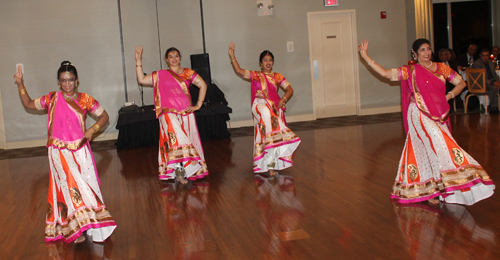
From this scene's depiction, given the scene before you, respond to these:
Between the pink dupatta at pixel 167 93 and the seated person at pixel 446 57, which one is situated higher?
the seated person at pixel 446 57

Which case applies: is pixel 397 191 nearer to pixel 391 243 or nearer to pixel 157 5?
pixel 391 243

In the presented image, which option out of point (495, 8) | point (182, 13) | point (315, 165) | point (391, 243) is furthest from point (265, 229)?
point (495, 8)

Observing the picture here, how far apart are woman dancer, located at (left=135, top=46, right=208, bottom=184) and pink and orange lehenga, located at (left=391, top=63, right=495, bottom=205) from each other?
221 cm

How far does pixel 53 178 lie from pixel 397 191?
8.69 ft

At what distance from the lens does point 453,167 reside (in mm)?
3512

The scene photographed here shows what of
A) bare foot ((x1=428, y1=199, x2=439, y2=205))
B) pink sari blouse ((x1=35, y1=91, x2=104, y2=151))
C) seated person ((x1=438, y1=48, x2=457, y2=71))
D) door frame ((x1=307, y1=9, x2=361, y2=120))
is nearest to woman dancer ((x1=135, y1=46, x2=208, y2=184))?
pink sari blouse ((x1=35, y1=91, x2=104, y2=151))

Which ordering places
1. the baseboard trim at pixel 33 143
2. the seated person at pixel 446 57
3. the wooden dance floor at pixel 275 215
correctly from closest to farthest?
the wooden dance floor at pixel 275 215, the baseboard trim at pixel 33 143, the seated person at pixel 446 57

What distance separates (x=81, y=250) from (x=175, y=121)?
209cm

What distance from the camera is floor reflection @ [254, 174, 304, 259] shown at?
123 inches

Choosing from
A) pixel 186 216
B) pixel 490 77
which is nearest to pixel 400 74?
pixel 186 216

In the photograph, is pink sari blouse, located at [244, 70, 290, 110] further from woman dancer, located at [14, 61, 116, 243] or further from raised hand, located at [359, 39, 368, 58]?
woman dancer, located at [14, 61, 116, 243]

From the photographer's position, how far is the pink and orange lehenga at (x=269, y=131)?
527cm

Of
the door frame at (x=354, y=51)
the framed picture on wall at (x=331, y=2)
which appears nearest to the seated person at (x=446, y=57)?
the door frame at (x=354, y=51)

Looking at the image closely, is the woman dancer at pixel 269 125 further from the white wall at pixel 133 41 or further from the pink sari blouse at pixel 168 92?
the white wall at pixel 133 41
